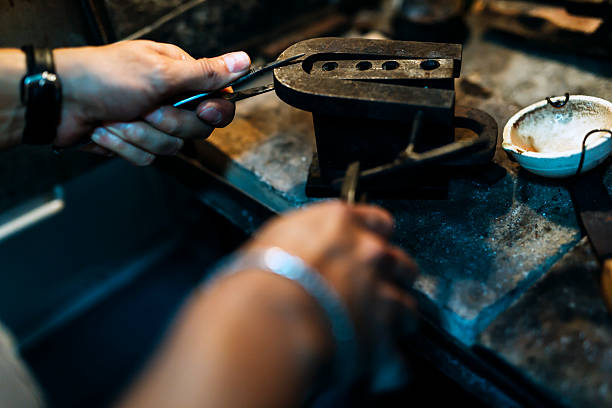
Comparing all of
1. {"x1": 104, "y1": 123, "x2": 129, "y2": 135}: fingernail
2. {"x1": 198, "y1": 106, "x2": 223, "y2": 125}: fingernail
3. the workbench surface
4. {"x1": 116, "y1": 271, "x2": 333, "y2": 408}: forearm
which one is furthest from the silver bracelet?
{"x1": 104, "y1": 123, "x2": 129, "y2": 135}: fingernail

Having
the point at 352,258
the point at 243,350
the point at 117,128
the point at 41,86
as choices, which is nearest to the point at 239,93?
the point at 117,128

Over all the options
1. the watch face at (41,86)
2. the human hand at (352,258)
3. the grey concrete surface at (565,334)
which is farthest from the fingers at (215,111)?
the grey concrete surface at (565,334)

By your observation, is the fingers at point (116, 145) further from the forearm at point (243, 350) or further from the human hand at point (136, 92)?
the forearm at point (243, 350)

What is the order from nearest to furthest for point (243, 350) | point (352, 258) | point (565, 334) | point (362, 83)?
1. point (243, 350)
2. point (352, 258)
3. point (565, 334)
4. point (362, 83)

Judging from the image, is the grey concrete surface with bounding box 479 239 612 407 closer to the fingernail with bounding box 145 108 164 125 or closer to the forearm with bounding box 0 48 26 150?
the fingernail with bounding box 145 108 164 125

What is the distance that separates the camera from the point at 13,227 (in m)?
2.15

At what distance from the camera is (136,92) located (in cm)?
127

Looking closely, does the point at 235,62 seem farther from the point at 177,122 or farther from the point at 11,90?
the point at 11,90

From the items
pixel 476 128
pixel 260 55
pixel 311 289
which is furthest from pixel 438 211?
pixel 260 55

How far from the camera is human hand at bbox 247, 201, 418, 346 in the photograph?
826mm

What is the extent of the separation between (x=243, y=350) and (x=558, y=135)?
1.20 meters

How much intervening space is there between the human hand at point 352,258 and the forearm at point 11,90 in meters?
0.86

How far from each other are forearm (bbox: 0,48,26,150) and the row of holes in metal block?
83 cm

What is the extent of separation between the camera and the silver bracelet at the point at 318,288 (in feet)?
2.63
